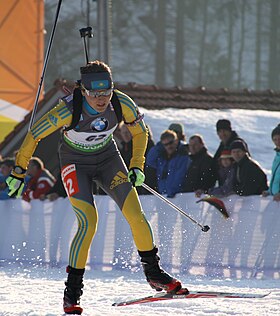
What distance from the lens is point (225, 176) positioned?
909 cm

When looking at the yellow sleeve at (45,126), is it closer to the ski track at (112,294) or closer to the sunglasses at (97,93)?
the sunglasses at (97,93)

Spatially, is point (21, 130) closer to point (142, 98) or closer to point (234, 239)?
point (142, 98)

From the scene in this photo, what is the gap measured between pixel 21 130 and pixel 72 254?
890cm

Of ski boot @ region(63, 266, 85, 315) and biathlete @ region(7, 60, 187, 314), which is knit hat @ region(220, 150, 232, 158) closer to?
biathlete @ region(7, 60, 187, 314)

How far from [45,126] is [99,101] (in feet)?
1.37

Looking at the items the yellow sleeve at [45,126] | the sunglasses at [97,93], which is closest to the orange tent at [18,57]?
the yellow sleeve at [45,126]

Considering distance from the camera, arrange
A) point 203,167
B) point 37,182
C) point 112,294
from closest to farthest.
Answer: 1. point 112,294
2. point 203,167
3. point 37,182

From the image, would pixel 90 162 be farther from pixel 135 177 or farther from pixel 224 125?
pixel 224 125

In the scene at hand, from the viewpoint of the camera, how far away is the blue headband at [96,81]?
6.21 metres

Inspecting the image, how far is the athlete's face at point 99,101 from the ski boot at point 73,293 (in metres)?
1.08

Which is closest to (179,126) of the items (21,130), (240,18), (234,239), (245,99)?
(234,239)

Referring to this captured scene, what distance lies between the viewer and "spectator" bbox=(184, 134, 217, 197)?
30.7ft

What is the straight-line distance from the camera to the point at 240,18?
52750mm

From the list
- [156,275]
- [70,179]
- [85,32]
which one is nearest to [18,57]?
[85,32]
